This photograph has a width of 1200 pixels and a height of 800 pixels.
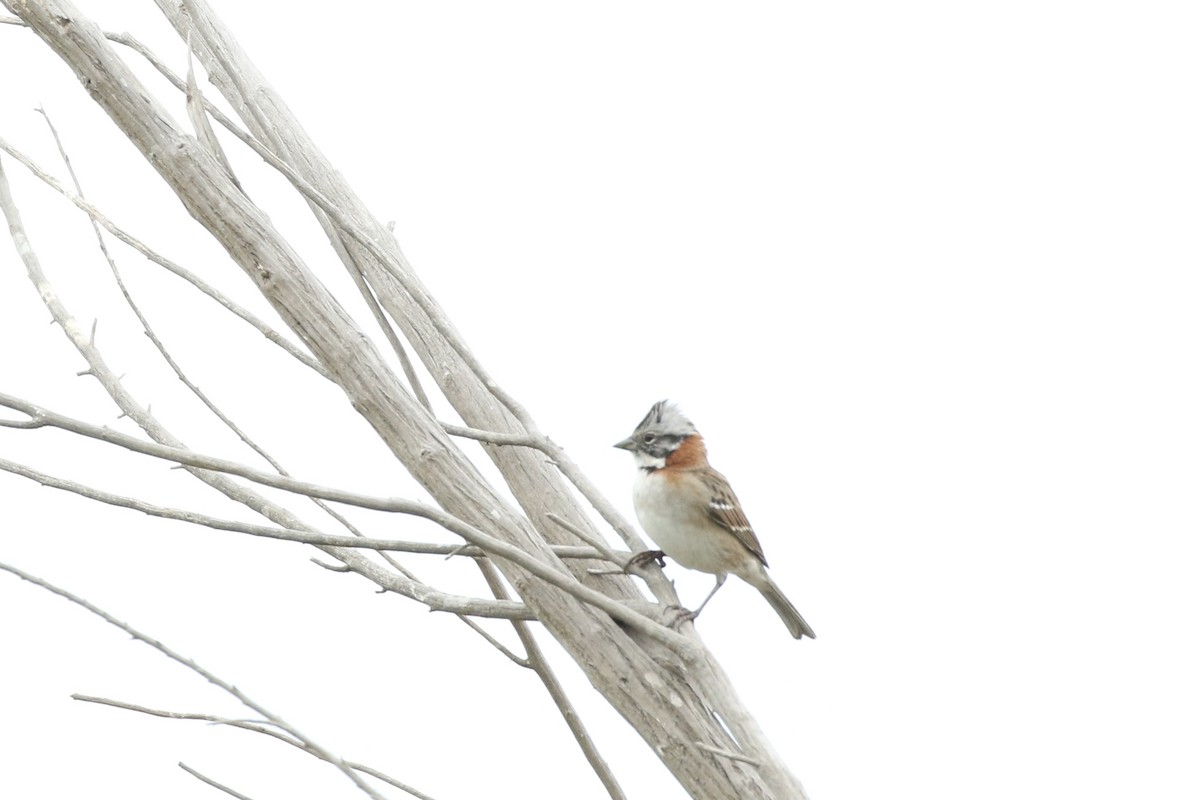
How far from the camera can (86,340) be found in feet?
10.1

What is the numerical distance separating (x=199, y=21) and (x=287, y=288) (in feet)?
3.68

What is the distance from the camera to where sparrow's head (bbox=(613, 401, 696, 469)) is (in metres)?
5.35

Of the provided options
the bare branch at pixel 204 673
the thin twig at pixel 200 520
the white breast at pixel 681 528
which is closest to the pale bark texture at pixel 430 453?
the thin twig at pixel 200 520

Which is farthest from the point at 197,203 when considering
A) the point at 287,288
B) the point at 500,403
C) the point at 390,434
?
the point at 500,403

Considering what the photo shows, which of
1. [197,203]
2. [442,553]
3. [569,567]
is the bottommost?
[442,553]

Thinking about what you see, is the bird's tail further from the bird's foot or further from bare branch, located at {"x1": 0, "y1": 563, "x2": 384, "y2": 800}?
bare branch, located at {"x1": 0, "y1": 563, "x2": 384, "y2": 800}

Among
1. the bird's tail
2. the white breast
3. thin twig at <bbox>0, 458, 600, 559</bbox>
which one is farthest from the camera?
the bird's tail

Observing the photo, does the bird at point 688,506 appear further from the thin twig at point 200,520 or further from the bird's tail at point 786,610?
the thin twig at point 200,520

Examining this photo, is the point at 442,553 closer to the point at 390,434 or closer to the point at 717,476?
the point at 390,434

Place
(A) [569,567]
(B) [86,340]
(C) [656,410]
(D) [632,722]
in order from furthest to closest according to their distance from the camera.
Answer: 1. (C) [656,410]
2. (A) [569,567]
3. (B) [86,340]
4. (D) [632,722]

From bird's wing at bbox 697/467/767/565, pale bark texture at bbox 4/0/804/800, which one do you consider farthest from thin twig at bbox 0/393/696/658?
bird's wing at bbox 697/467/767/565

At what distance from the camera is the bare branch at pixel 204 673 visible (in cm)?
208

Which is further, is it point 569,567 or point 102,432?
point 569,567

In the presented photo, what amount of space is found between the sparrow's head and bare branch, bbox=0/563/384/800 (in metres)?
3.26
